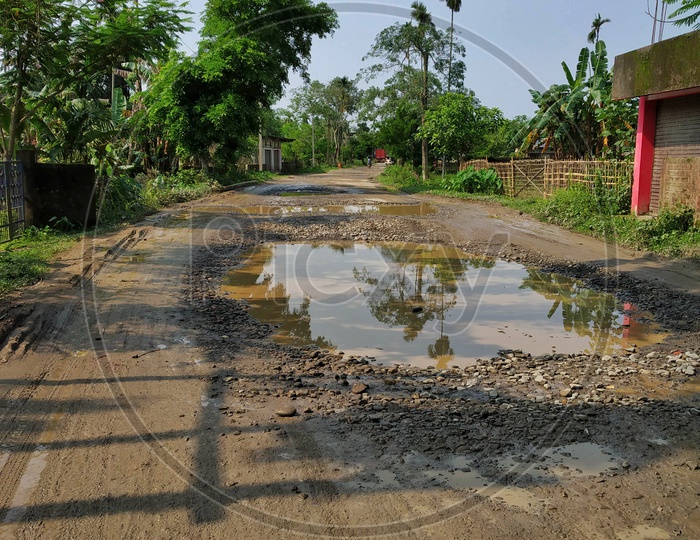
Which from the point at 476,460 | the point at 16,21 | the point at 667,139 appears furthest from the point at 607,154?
the point at 476,460

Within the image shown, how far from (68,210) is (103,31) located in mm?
3883

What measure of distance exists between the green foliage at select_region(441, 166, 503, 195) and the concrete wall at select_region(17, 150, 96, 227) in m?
18.0

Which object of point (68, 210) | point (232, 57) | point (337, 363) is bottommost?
point (337, 363)

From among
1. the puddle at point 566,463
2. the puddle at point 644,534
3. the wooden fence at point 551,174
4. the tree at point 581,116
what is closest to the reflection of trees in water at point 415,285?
the puddle at point 566,463

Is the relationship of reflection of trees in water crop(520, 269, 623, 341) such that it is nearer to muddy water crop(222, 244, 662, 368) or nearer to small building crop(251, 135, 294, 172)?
muddy water crop(222, 244, 662, 368)

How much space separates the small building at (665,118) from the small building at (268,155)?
40.2 m

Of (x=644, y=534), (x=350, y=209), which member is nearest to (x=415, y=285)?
(x=644, y=534)

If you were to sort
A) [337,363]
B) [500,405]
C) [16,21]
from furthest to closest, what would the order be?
[16,21] < [337,363] < [500,405]

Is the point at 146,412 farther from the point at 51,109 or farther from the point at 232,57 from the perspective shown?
the point at 232,57

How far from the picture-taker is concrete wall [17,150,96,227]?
40.5ft

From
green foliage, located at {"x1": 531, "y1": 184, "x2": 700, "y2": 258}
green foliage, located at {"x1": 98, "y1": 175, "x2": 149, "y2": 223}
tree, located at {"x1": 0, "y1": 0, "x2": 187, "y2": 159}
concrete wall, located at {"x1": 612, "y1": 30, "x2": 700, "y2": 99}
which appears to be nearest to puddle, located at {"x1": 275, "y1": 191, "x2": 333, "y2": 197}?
green foliage, located at {"x1": 98, "y1": 175, "x2": 149, "y2": 223}

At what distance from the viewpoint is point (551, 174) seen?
70.0 ft

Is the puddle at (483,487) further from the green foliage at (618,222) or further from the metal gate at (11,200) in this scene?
the metal gate at (11,200)

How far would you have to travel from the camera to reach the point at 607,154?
20484 mm
